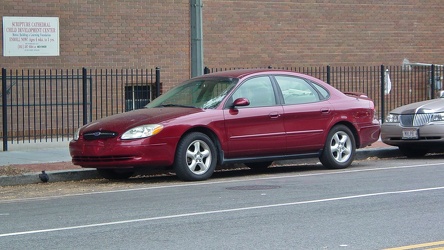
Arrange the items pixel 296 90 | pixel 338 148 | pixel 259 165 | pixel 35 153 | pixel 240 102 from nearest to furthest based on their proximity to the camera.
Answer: pixel 240 102 → pixel 296 90 → pixel 338 148 → pixel 259 165 → pixel 35 153

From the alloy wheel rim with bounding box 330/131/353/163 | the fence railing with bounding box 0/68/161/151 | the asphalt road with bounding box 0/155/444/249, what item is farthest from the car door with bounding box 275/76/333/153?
the fence railing with bounding box 0/68/161/151

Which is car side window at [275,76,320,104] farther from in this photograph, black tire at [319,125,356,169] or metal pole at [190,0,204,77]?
metal pole at [190,0,204,77]

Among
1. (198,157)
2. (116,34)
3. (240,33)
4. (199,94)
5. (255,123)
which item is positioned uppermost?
(240,33)

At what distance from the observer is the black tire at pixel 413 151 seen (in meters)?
16.2

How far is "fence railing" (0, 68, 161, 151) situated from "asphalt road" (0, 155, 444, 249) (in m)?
5.73

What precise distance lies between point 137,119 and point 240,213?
3.36 m

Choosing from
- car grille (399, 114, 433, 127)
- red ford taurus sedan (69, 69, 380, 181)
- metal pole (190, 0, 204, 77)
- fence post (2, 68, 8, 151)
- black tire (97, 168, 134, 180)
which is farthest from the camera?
fence post (2, 68, 8, 151)

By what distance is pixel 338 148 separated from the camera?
13719mm

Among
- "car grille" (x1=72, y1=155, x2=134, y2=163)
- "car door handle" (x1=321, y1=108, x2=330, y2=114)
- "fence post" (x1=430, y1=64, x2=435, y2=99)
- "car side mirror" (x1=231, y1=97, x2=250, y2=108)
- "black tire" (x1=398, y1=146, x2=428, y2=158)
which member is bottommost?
"black tire" (x1=398, y1=146, x2=428, y2=158)

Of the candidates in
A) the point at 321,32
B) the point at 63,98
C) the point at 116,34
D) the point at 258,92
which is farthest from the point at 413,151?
the point at 63,98

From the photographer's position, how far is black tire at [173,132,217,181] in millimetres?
12023

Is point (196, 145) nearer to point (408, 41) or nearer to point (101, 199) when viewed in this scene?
point (101, 199)

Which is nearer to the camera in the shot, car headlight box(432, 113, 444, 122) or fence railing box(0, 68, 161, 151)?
car headlight box(432, 113, 444, 122)

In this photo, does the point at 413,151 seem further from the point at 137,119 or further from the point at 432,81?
the point at 137,119
